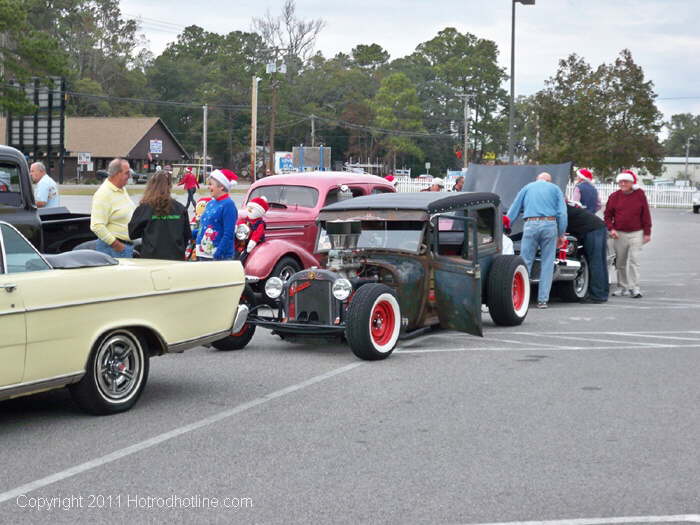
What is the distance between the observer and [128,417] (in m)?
6.93

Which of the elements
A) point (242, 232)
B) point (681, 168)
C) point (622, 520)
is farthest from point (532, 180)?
point (681, 168)

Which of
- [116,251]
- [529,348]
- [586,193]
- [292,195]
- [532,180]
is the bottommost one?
[529,348]

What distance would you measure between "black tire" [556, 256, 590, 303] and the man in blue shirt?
1.03m

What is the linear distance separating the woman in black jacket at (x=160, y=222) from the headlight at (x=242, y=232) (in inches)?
98.5

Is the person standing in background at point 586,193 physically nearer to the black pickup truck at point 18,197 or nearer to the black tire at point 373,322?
the black tire at point 373,322

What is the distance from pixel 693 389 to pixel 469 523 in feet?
13.0

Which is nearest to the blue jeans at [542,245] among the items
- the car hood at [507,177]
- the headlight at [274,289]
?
the car hood at [507,177]

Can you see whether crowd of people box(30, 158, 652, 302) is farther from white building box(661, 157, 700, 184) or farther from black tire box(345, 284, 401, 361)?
white building box(661, 157, 700, 184)

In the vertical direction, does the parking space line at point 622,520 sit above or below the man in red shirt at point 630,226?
below

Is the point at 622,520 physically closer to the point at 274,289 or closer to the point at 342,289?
the point at 342,289

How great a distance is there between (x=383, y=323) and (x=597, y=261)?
223 inches

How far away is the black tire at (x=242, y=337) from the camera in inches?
388

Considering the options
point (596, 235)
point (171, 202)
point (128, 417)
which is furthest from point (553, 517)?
point (596, 235)

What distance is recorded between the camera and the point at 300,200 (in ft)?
48.9
